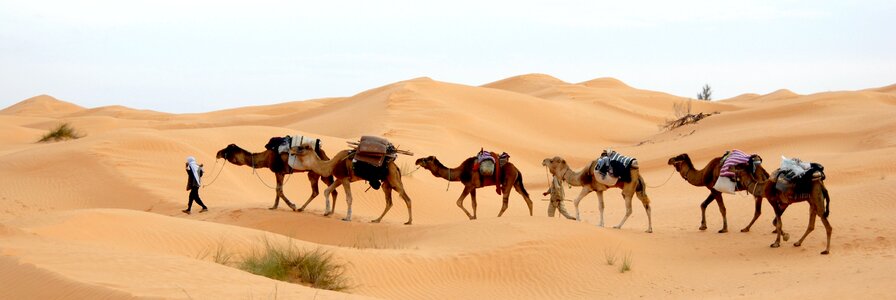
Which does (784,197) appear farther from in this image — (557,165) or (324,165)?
(324,165)

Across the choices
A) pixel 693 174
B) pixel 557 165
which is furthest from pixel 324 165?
pixel 693 174

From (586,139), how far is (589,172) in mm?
24120

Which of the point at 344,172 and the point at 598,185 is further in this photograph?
the point at 344,172

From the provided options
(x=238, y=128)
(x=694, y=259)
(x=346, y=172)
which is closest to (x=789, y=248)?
(x=694, y=259)

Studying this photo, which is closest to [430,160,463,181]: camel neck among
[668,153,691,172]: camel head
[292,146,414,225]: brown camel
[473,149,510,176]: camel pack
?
[473,149,510,176]: camel pack

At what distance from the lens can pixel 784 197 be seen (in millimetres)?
14008

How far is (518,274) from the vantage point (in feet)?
43.9

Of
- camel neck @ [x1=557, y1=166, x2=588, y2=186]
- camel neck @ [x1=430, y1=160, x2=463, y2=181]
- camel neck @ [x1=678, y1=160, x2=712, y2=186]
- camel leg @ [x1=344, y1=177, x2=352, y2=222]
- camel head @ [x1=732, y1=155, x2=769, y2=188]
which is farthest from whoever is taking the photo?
camel neck @ [x1=430, y1=160, x2=463, y2=181]

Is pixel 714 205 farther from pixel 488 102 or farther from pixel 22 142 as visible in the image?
pixel 22 142

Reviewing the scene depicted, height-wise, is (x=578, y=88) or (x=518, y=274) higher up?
(x=578, y=88)

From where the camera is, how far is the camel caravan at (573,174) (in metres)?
14.0

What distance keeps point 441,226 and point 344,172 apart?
8.09 ft

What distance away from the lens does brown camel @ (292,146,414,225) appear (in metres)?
17.4

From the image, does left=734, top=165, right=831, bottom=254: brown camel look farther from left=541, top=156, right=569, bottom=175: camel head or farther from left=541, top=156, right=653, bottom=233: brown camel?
left=541, top=156, right=569, bottom=175: camel head
